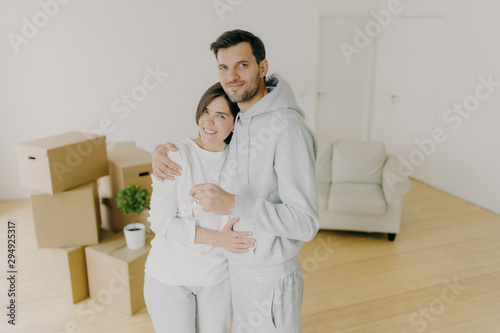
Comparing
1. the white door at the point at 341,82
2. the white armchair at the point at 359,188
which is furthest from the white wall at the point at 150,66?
the white armchair at the point at 359,188

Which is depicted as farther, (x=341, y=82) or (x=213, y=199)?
(x=341, y=82)

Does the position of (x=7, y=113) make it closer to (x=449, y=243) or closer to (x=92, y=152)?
(x=92, y=152)

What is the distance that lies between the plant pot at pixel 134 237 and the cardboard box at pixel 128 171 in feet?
0.97

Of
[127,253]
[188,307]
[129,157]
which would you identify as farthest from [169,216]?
[129,157]

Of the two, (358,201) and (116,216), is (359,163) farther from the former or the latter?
(116,216)

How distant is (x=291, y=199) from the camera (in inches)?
51.2

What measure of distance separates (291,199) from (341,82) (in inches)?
206

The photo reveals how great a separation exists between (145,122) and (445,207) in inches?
150

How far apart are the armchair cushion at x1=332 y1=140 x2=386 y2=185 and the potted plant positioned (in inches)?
86.1

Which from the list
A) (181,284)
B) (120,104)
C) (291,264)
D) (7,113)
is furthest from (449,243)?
(7,113)

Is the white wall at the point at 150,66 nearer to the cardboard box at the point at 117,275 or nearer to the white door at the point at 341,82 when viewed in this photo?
the white door at the point at 341,82

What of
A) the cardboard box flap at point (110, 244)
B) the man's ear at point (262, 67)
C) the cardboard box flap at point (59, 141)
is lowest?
the cardboard box flap at point (110, 244)

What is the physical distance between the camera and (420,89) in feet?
17.8

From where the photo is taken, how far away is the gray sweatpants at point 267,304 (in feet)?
4.69
